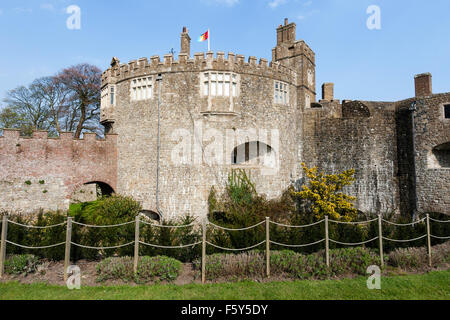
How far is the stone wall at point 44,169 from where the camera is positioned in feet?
51.3

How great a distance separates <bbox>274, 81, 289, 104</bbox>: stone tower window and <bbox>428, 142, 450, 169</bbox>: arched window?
25.9ft

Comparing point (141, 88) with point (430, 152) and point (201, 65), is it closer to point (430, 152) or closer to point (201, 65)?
point (201, 65)

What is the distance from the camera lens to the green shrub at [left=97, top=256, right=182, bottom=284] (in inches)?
309

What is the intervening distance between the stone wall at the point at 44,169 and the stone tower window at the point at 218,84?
7.02 m

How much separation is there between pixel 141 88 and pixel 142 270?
11.8 meters

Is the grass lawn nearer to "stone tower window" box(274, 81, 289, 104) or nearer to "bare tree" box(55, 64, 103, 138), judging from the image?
"stone tower window" box(274, 81, 289, 104)

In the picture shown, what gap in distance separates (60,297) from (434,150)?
1672cm

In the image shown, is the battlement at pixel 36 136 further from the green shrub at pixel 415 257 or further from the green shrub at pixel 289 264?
the green shrub at pixel 415 257

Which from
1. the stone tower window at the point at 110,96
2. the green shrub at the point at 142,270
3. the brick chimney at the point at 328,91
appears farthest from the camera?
the brick chimney at the point at 328,91

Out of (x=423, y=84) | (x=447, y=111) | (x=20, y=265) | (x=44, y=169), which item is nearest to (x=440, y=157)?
(x=447, y=111)

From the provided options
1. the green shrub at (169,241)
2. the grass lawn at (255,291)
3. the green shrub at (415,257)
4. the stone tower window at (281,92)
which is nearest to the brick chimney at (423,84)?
the stone tower window at (281,92)

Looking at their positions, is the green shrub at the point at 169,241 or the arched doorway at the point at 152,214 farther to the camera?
the arched doorway at the point at 152,214

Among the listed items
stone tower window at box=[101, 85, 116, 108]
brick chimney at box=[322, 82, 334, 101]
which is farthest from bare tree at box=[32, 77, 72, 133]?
brick chimney at box=[322, 82, 334, 101]

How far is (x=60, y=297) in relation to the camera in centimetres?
669
